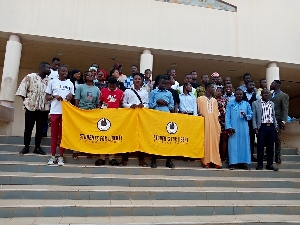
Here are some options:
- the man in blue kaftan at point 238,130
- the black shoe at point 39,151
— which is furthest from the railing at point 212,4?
the black shoe at point 39,151

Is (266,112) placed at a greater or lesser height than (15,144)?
greater

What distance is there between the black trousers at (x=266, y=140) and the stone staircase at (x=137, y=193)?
0.32 meters

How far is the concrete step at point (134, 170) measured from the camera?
5.41 meters

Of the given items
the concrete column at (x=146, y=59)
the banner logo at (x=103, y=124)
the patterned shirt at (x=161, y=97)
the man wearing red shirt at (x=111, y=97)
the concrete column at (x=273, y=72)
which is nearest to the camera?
the banner logo at (x=103, y=124)

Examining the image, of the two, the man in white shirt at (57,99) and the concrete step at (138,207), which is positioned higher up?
the man in white shirt at (57,99)

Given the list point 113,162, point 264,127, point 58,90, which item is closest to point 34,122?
point 58,90

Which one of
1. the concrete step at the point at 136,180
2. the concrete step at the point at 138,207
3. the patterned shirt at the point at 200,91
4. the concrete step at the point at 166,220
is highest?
the patterned shirt at the point at 200,91

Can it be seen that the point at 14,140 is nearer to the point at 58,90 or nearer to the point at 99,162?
the point at 58,90

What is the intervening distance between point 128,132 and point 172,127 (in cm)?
99

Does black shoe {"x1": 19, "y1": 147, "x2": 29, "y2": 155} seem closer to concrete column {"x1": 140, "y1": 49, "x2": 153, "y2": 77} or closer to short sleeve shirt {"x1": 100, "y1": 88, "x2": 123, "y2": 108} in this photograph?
short sleeve shirt {"x1": 100, "y1": 88, "x2": 123, "y2": 108}

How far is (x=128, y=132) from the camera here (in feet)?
19.9

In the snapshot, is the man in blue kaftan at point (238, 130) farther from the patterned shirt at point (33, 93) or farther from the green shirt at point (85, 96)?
the patterned shirt at point (33, 93)

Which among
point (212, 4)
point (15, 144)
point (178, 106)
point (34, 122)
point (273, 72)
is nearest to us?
point (34, 122)

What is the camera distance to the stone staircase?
428 cm
